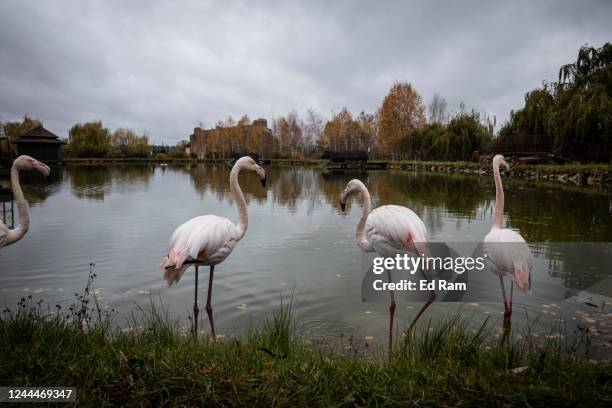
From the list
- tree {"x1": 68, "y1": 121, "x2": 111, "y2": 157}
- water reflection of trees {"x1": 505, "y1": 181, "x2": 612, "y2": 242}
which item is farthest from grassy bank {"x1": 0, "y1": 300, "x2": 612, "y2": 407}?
tree {"x1": 68, "y1": 121, "x2": 111, "y2": 157}

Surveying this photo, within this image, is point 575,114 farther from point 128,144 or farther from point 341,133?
point 128,144

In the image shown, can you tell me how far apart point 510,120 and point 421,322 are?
40.8 metres

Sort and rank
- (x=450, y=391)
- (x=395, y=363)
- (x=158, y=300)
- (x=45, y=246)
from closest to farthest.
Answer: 1. (x=450, y=391)
2. (x=395, y=363)
3. (x=158, y=300)
4. (x=45, y=246)

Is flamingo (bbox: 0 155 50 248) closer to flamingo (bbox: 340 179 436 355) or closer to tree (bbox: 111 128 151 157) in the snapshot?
flamingo (bbox: 340 179 436 355)

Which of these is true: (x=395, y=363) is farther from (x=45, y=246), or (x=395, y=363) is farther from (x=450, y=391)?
(x=45, y=246)

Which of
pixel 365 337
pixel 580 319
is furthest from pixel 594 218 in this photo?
pixel 365 337

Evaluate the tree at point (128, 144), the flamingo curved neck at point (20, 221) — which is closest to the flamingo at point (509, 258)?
the flamingo curved neck at point (20, 221)

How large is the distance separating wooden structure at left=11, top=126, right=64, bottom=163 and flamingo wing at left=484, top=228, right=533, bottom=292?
209 feet

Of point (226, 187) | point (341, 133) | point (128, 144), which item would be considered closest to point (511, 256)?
point (226, 187)

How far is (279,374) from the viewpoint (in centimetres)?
278

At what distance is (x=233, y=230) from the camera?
15.4 feet

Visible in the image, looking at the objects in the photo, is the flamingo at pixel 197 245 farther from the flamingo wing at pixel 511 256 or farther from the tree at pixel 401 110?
the tree at pixel 401 110

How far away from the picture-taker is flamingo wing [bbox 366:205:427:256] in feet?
14.5

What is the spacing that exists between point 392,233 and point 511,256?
1405mm
